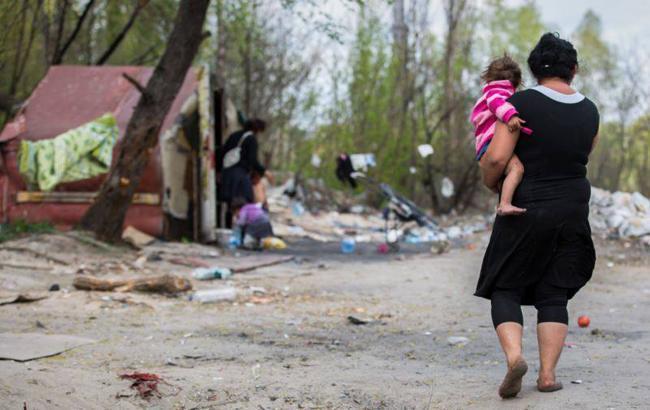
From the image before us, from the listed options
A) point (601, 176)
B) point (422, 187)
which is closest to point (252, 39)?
point (422, 187)

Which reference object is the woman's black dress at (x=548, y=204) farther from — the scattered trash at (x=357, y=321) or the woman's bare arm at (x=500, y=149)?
the scattered trash at (x=357, y=321)

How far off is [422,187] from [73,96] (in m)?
11.1

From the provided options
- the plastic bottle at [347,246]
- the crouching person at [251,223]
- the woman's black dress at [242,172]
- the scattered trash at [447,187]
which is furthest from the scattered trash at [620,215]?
the scattered trash at [447,187]

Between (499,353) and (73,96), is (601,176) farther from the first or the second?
(499,353)

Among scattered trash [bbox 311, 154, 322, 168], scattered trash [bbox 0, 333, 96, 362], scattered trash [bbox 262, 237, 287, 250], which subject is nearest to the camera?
scattered trash [bbox 0, 333, 96, 362]

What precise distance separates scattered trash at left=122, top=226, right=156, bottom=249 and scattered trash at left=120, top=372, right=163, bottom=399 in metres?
6.96

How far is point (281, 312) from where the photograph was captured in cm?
A: 675

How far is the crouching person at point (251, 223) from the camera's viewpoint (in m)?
12.5

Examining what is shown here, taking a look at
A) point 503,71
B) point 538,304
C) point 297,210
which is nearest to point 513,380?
point 538,304

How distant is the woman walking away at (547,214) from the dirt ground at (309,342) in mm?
341

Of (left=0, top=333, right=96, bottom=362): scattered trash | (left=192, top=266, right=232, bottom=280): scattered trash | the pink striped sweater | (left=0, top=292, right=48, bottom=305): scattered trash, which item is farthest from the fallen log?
the pink striped sweater

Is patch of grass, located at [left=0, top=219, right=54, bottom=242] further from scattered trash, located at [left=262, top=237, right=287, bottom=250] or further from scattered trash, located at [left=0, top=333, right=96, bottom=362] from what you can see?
scattered trash, located at [left=0, top=333, right=96, bottom=362]

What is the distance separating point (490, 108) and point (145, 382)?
1.92 m

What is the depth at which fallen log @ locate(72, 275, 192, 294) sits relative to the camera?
7211 millimetres
